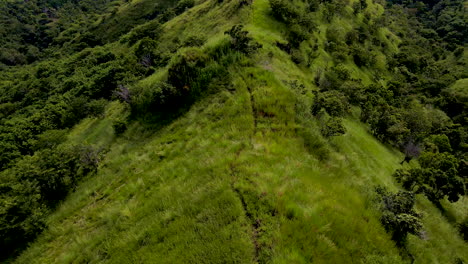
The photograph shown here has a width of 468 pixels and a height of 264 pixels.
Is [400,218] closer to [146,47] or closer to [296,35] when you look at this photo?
[296,35]

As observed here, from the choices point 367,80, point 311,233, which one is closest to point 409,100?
point 367,80

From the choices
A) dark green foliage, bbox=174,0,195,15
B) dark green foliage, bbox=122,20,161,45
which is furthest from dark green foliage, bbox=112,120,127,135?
dark green foliage, bbox=174,0,195,15

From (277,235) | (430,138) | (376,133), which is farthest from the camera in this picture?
(430,138)

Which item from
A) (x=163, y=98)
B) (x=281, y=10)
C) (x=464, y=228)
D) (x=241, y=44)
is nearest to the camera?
(x=163, y=98)

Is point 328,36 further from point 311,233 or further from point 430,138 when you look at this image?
point 311,233

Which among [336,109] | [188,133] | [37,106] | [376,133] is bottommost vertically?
[37,106]

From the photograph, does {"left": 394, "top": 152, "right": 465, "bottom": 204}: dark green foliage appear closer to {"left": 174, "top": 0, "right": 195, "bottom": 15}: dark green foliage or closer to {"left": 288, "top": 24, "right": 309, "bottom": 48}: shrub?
{"left": 288, "top": 24, "right": 309, "bottom": 48}: shrub

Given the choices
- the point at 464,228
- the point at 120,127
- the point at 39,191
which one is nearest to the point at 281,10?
the point at 120,127
